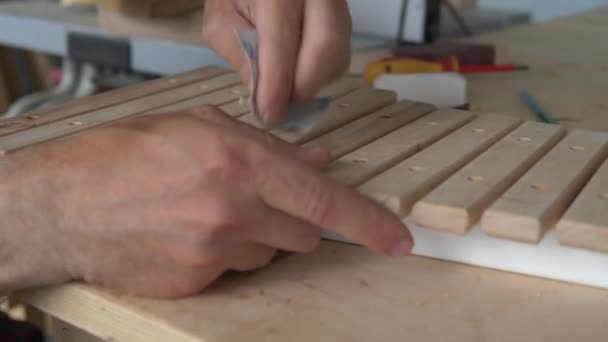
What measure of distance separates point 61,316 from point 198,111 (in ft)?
0.72

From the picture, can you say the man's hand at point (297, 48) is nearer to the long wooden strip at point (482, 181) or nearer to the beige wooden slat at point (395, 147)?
the beige wooden slat at point (395, 147)

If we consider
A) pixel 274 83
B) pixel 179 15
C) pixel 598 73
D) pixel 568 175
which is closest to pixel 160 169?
pixel 274 83

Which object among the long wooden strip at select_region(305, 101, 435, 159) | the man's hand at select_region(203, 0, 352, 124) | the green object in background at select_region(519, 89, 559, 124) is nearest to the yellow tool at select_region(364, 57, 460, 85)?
the green object in background at select_region(519, 89, 559, 124)

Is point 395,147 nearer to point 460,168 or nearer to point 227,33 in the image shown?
point 460,168

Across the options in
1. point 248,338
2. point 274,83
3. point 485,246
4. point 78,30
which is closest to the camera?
point 248,338

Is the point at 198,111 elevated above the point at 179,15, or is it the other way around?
the point at 198,111

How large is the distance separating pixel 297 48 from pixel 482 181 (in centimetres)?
27

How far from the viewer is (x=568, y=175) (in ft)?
2.24

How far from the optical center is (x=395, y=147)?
77 cm

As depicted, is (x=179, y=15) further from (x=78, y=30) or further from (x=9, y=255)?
(x=9, y=255)

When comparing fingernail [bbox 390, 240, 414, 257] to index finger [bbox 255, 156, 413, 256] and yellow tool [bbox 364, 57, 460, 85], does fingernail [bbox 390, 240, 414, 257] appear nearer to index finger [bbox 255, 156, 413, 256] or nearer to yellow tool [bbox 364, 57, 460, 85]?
index finger [bbox 255, 156, 413, 256]

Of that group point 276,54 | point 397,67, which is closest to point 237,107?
point 276,54

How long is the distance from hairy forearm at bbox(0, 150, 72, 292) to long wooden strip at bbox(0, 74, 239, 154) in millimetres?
136

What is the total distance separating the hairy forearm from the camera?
62cm
